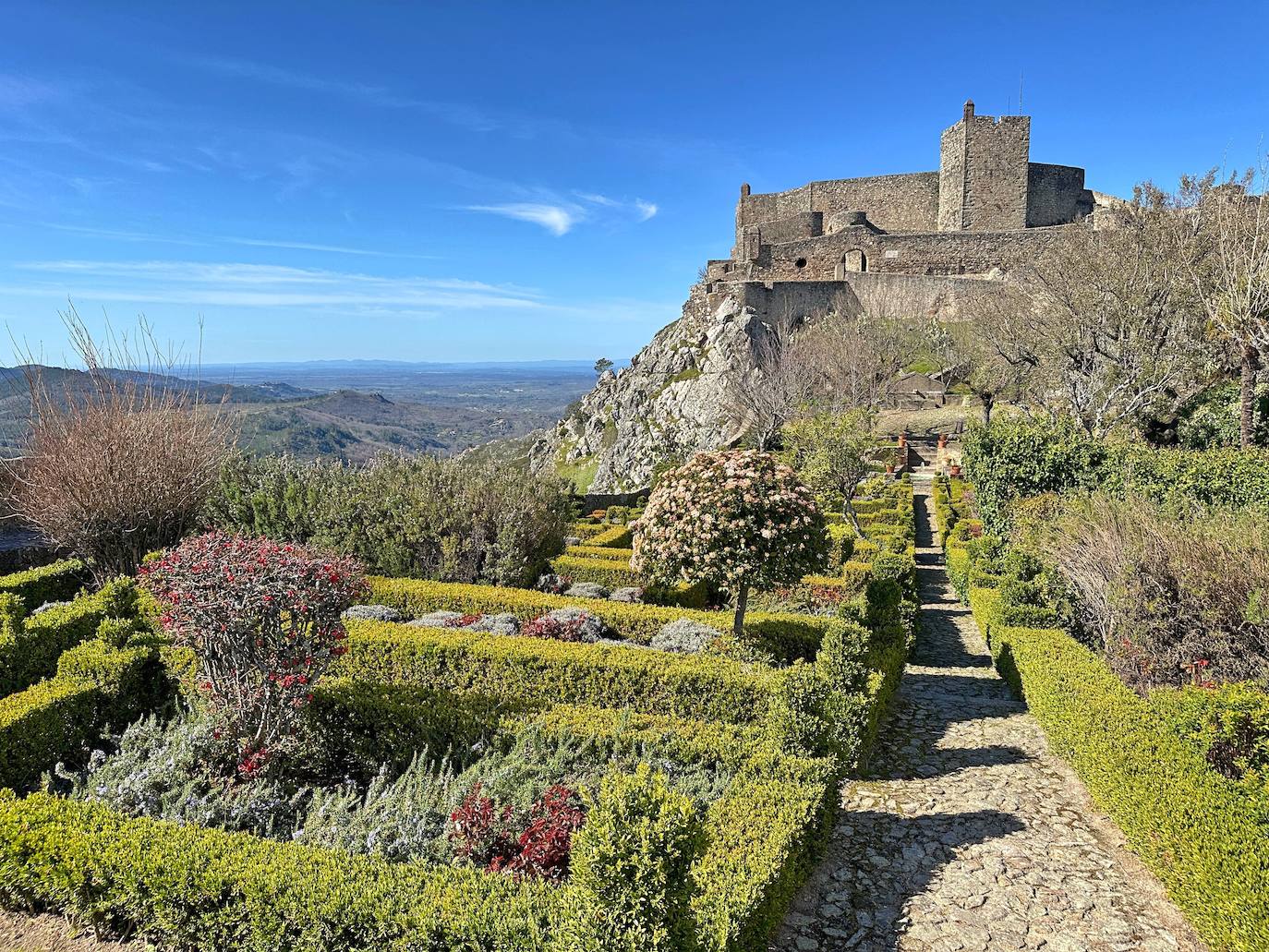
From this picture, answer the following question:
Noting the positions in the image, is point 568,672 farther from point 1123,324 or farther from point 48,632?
point 1123,324

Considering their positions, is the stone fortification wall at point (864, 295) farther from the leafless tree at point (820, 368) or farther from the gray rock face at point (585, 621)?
the gray rock face at point (585, 621)

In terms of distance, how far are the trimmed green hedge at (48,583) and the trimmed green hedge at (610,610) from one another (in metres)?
5.48

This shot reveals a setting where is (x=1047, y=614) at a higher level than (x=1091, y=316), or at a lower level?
lower

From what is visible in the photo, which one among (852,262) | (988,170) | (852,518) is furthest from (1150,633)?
(988,170)

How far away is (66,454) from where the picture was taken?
11.4m

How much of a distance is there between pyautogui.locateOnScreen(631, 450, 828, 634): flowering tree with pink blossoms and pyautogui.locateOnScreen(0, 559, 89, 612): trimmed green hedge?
10.1m

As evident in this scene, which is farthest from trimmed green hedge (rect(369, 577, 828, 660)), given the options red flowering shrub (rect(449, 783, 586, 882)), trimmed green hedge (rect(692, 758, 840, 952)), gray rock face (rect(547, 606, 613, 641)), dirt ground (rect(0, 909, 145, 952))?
dirt ground (rect(0, 909, 145, 952))

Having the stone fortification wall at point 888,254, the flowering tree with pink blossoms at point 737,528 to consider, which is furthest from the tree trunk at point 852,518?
the stone fortification wall at point 888,254

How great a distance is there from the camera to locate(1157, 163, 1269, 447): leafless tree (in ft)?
46.6

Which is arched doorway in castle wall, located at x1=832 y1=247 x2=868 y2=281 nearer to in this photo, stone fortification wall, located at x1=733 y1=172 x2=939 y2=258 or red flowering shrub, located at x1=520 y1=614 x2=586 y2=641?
stone fortification wall, located at x1=733 y1=172 x2=939 y2=258

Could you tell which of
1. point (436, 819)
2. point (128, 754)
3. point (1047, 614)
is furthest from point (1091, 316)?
point (128, 754)

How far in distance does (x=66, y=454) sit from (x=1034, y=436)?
1763 centimetres

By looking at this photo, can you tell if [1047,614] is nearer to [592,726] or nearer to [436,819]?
[592,726]

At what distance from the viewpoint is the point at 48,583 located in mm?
11602
